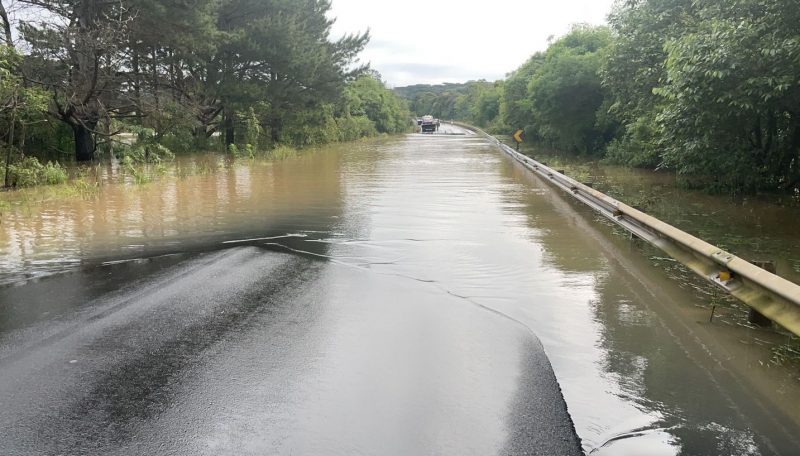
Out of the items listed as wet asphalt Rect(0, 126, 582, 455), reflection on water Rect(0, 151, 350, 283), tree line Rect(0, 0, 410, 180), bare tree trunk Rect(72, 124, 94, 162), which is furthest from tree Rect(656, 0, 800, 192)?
bare tree trunk Rect(72, 124, 94, 162)

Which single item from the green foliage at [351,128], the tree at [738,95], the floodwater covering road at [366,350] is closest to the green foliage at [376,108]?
the green foliage at [351,128]

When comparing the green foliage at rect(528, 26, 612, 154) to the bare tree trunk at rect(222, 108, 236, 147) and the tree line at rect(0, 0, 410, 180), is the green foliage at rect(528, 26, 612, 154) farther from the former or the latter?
the bare tree trunk at rect(222, 108, 236, 147)

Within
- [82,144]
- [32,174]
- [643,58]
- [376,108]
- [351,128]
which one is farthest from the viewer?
[376,108]

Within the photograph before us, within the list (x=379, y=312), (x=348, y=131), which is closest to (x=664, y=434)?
(x=379, y=312)

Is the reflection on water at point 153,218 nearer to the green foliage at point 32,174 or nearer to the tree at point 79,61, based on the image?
the green foliage at point 32,174

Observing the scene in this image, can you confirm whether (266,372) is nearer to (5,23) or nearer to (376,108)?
(5,23)

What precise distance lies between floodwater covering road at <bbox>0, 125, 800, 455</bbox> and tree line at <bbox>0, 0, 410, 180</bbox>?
997cm

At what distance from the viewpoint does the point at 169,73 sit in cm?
3128

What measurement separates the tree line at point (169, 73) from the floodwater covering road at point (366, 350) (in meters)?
9.97

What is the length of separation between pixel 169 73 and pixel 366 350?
98.1 ft

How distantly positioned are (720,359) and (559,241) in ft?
16.9

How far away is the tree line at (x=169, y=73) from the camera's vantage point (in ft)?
67.3

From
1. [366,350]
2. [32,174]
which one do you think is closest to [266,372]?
[366,350]

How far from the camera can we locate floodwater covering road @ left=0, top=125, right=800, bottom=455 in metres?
3.65
